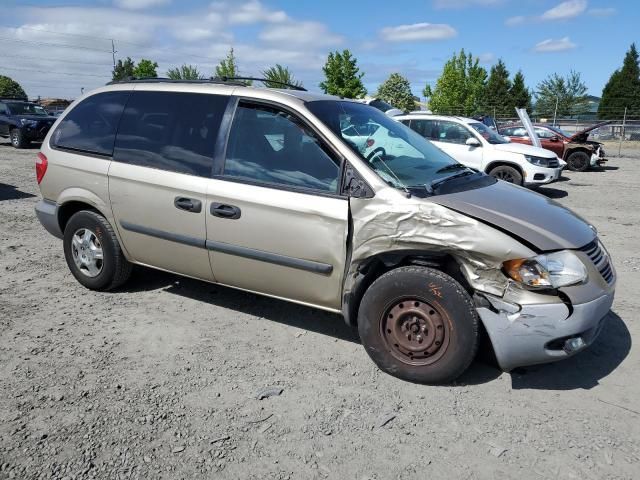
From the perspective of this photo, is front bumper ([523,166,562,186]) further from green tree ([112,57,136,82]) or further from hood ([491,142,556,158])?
green tree ([112,57,136,82])

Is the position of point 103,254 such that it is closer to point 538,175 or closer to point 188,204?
point 188,204

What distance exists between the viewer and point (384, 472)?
2.59 metres

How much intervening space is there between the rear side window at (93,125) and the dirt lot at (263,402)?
1354 millimetres

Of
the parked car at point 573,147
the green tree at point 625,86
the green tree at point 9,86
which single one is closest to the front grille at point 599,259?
the parked car at point 573,147

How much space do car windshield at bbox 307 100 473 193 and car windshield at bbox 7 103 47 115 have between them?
64.4 feet

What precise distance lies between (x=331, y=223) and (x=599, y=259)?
172cm

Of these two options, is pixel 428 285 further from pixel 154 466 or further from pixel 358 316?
pixel 154 466

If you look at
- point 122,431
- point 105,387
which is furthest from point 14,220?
point 122,431

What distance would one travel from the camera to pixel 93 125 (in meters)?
4.64

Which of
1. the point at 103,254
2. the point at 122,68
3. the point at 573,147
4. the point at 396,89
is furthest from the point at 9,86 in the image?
the point at 103,254

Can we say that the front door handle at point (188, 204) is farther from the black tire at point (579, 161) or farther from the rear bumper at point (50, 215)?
the black tire at point (579, 161)

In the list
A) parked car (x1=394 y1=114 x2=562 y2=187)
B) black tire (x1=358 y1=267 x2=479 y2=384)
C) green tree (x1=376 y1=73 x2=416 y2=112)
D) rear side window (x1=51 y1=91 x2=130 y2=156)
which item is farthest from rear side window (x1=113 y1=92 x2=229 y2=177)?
green tree (x1=376 y1=73 x2=416 y2=112)

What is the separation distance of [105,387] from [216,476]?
1151mm

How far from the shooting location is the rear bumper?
15.9 ft
